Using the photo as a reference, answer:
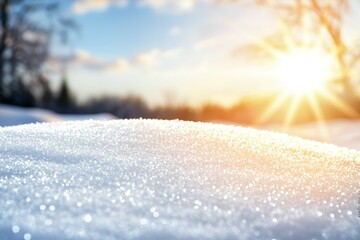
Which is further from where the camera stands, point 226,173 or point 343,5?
point 343,5

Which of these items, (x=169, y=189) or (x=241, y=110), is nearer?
(x=169, y=189)

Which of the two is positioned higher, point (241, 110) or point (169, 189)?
point (241, 110)

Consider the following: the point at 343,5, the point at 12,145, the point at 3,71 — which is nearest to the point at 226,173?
the point at 12,145

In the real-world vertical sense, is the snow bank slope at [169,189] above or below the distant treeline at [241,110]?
below

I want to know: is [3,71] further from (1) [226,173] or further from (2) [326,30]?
(1) [226,173]

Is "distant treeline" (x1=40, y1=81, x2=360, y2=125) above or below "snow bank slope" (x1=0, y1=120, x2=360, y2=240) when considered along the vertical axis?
above

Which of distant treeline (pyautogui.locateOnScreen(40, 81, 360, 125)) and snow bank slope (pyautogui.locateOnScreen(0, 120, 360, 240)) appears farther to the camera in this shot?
distant treeline (pyautogui.locateOnScreen(40, 81, 360, 125))

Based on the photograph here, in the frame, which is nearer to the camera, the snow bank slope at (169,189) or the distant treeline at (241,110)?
the snow bank slope at (169,189)

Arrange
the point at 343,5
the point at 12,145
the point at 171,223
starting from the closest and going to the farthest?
1. the point at 171,223
2. the point at 12,145
3. the point at 343,5
